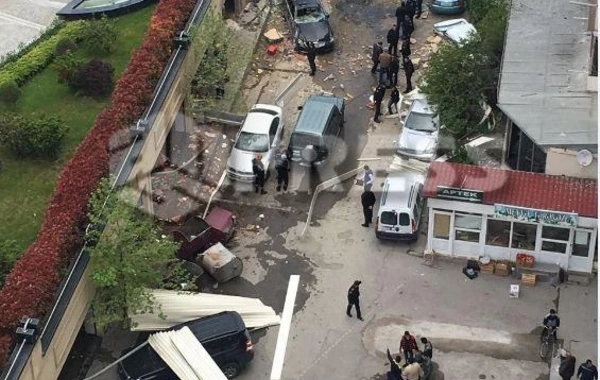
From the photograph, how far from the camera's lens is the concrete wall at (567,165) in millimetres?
25234

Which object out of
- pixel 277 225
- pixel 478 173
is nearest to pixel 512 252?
pixel 478 173

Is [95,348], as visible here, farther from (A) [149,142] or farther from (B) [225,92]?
(B) [225,92]

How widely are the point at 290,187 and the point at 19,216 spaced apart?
8.62m

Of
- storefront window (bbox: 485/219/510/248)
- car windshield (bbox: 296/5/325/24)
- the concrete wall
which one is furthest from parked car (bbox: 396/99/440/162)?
car windshield (bbox: 296/5/325/24)

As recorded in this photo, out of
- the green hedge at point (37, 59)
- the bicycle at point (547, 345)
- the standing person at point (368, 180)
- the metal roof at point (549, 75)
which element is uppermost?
the green hedge at point (37, 59)

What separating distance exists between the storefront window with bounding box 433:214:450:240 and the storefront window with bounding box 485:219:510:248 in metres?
1.07

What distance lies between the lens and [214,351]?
76.3 ft

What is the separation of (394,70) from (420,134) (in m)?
3.91

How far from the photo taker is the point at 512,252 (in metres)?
26.5

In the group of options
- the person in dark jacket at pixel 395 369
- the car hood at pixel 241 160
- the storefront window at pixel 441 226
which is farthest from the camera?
the car hood at pixel 241 160

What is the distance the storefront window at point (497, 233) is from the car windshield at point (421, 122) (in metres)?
5.14

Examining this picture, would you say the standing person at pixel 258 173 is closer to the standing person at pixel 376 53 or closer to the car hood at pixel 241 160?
the car hood at pixel 241 160

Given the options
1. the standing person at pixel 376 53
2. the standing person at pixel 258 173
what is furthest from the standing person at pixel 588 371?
the standing person at pixel 376 53

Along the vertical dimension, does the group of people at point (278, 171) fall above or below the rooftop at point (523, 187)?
below
